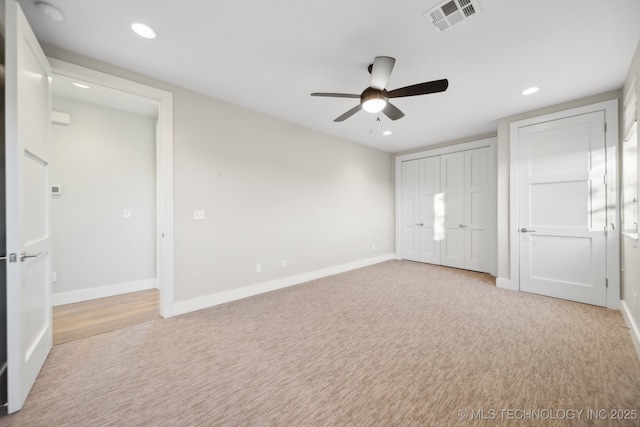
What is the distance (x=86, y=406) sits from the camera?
1.54 metres

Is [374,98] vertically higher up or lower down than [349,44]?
lower down

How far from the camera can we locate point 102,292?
3504mm

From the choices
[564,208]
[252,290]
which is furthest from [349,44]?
[564,208]

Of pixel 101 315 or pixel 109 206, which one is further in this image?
pixel 109 206

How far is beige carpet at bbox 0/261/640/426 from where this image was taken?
1482 mm

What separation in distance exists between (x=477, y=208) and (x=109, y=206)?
6256 millimetres

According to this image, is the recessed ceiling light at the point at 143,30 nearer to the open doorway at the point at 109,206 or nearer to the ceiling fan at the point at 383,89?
the open doorway at the point at 109,206

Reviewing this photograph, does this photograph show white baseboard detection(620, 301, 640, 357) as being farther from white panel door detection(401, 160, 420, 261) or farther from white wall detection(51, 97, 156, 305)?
white wall detection(51, 97, 156, 305)

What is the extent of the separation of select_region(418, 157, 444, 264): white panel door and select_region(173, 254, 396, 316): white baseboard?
159 cm

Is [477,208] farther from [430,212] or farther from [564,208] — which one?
[564,208]

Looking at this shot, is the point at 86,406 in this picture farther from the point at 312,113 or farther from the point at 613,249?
the point at 613,249

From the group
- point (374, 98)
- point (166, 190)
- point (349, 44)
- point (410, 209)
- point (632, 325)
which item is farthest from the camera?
point (410, 209)

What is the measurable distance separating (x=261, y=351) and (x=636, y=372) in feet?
9.44

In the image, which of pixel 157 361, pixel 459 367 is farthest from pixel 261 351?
pixel 459 367
